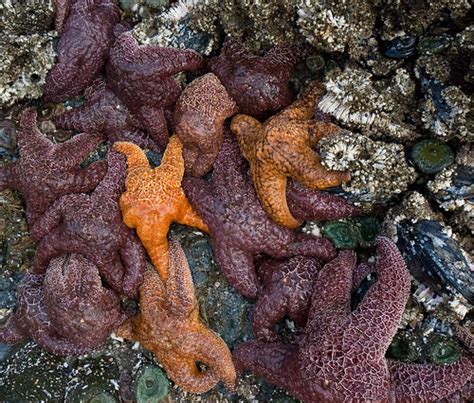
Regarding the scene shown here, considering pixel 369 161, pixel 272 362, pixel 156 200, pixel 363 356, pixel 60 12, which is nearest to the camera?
pixel 363 356

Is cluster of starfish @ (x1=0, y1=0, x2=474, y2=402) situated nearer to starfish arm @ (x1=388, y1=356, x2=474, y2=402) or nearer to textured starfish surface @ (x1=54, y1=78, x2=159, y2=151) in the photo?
textured starfish surface @ (x1=54, y1=78, x2=159, y2=151)

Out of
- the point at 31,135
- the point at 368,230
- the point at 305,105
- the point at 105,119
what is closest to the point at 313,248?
the point at 368,230

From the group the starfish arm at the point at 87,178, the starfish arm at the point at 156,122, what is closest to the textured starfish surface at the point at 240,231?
the starfish arm at the point at 156,122

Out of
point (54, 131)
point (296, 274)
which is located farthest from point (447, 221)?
point (54, 131)

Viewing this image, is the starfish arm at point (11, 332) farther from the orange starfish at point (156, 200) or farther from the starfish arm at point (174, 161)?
the starfish arm at point (174, 161)

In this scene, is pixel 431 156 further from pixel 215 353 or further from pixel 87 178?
pixel 87 178

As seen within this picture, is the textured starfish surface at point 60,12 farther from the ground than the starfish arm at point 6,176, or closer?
farther from the ground
